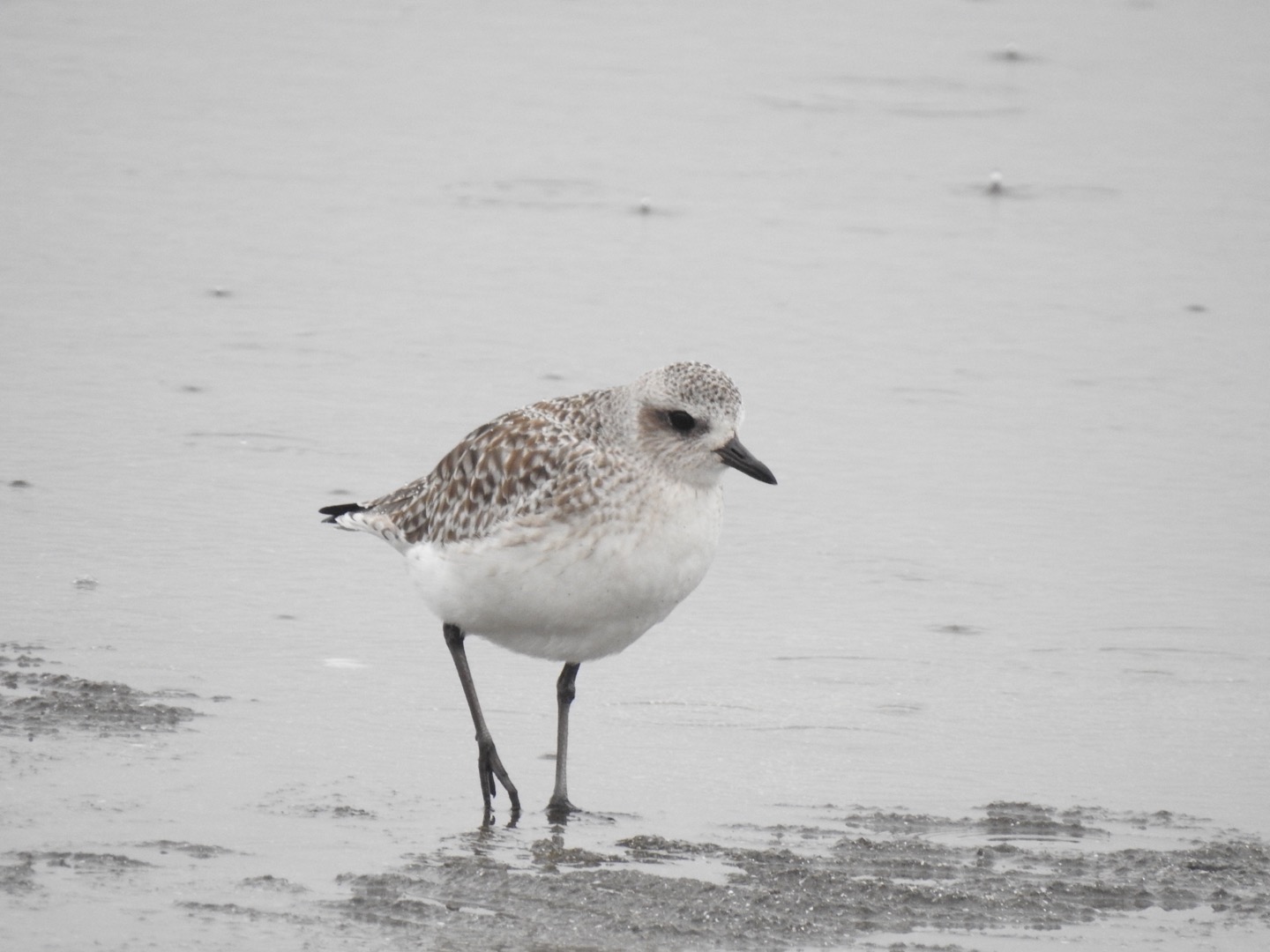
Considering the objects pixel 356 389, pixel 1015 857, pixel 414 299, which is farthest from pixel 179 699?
pixel 414 299

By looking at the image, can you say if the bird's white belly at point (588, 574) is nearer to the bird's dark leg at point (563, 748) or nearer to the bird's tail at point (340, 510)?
the bird's dark leg at point (563, 748)

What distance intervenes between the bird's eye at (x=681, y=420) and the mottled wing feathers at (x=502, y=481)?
0.25 m

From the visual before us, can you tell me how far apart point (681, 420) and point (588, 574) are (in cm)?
58

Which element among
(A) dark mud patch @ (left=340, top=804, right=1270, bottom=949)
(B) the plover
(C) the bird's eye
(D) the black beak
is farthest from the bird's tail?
(A) dark mud patch @ (left=340, top=804, right=1270, bottom=949)

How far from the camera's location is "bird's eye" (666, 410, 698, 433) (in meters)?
6.41

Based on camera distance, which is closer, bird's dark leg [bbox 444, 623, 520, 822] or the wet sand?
the wet sand

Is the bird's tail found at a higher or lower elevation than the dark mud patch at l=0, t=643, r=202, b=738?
higher

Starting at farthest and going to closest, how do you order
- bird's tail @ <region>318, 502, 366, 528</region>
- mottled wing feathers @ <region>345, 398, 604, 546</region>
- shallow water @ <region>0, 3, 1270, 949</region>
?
bird's tail @ <region>318, 502, 366, 528</region> < mottled wing feathers @ <region>345, 398, 604, 546</region> < shallow water @ <region>0, 3, 1270, 949</region>

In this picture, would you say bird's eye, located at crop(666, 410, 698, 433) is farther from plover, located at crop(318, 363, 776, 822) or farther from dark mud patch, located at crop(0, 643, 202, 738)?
dark mud patch, located at crop(0, 643, 202, 738)

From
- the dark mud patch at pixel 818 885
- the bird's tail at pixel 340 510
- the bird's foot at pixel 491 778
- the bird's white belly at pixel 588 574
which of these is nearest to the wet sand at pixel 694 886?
the dark mud patch at pixel 818 885

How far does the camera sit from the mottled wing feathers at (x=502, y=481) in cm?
636

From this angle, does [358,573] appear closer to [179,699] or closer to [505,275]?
[179,699]

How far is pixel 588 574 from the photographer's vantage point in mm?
6203

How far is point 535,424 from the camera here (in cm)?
676
